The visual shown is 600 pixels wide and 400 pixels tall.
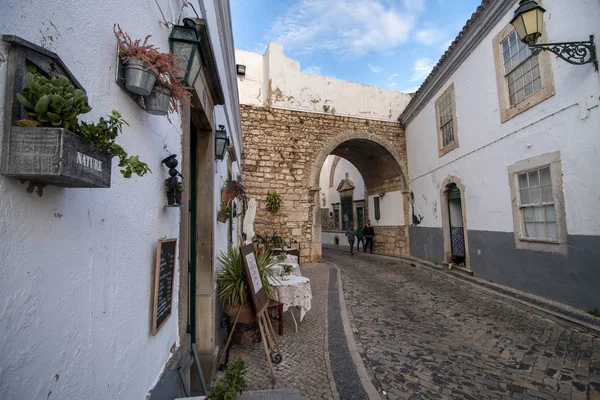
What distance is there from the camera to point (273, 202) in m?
9.96

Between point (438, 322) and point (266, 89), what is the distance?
30.0 feet

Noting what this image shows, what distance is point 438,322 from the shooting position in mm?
4531

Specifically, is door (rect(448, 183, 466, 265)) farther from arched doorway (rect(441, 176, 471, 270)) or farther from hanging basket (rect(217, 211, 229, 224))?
hanging basket (rect(217, 211, 229, 224))

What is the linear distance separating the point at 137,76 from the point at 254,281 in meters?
2.45

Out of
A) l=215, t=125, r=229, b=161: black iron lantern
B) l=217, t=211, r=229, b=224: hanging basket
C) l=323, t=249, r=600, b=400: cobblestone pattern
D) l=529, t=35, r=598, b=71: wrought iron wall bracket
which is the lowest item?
l=323, t=249, r=600, b=400: cobblestone pattern

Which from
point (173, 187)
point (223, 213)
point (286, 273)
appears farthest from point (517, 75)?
point (173, 187)

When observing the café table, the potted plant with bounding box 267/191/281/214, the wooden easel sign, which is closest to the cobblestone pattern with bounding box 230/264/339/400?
the wooden easel sign

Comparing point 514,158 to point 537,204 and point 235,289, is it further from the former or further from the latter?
point 235,289

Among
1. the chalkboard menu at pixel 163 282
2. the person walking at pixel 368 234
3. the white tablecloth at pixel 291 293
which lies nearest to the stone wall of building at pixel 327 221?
the person walking at pixel 368 234

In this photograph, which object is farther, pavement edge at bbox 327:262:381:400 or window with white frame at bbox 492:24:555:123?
window with white frame at bbox 492:24:555:123

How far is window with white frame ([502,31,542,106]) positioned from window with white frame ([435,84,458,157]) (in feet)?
6.75

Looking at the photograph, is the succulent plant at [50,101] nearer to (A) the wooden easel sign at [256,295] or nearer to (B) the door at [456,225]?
(A) the wooden easel sign at [256,295]

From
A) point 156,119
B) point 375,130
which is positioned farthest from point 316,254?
point 156,119

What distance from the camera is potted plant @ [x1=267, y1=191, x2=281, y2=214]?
9.97 metres
